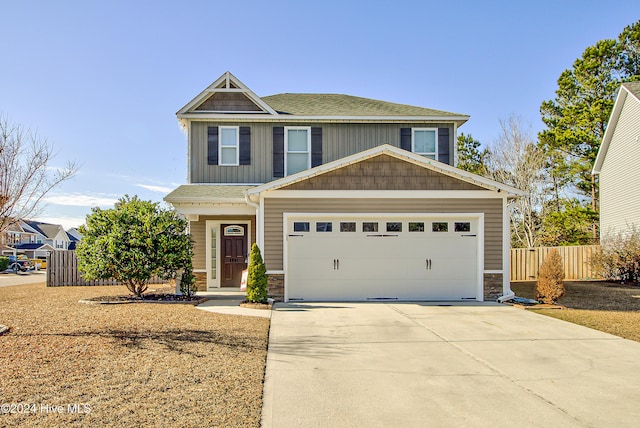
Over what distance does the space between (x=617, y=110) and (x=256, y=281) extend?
18.6 metres

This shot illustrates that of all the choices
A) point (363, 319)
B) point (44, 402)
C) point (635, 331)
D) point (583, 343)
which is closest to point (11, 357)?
point (44, 402)

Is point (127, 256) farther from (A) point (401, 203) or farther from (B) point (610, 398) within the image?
(B) point (610, 398)

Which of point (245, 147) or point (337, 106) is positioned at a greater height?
point (337, 106)

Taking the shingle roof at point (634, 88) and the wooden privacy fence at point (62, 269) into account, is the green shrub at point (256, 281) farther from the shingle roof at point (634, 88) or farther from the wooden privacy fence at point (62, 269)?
the shingle roof at point (634, 88)

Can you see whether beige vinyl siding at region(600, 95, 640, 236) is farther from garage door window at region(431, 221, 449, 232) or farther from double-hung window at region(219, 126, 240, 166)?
double-hung window at region(219, 126, 240, 166)

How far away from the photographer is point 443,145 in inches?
663

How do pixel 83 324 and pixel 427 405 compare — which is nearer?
pixel 427 405

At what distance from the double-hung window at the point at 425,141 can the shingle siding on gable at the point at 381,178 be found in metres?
3.59

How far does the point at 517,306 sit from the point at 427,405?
8.18 metres

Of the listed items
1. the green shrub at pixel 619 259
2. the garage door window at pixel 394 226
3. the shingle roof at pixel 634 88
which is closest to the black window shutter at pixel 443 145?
the garage door window at pixel 394 226

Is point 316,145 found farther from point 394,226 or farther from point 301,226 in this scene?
point 394,226

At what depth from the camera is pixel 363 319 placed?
407 inches

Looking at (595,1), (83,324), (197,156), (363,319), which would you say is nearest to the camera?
(83,324)

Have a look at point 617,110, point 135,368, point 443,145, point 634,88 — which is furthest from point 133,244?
point 617,110
